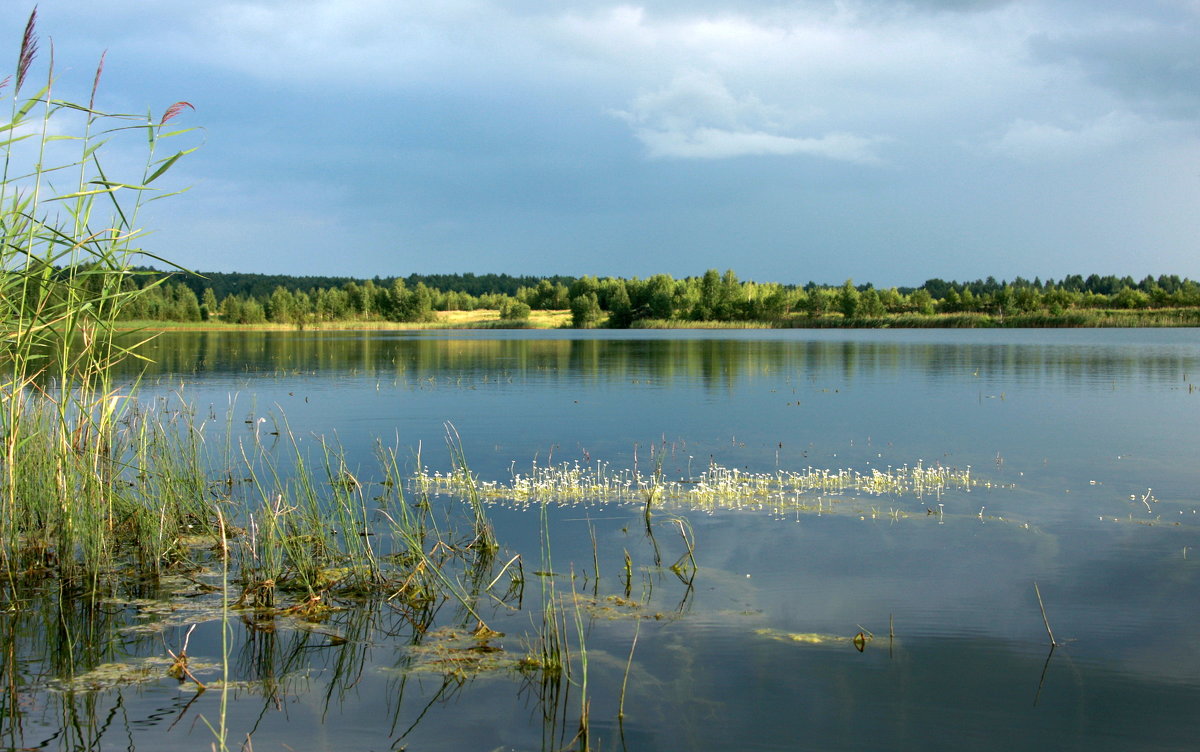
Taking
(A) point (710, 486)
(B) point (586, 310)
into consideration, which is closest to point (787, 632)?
(A) point (710, 486)

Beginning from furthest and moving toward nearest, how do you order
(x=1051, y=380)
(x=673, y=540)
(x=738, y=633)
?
(x=1051, y=380) → (x=673, y=540) → (x=738, y=633)

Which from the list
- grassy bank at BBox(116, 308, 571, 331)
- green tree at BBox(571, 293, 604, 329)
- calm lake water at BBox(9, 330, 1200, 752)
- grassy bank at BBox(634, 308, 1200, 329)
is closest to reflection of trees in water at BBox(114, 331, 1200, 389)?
calm lake water at BBox(9, 330, 1200, 752)

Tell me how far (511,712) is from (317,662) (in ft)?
5.26

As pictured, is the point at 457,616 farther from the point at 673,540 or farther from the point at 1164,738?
the point at 1164,738

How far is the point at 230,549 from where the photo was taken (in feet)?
26.8

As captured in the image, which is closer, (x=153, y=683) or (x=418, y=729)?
(x=418, y=729)

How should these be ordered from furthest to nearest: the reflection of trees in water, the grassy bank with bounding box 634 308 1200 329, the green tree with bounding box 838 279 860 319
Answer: the green tree with bounding box 838 279 860 319
the grassy bank with bounding box 634 308 1200 329
the reflection of trees in water

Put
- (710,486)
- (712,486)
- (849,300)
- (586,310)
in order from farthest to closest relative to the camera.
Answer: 1. (586,310)
2. (849,300)
3. (712,486)
4. (710,486)

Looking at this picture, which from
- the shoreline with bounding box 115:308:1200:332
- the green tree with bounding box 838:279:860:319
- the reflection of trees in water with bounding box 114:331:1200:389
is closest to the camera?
the reflection of trees in water with bounding box 114:331:1200:389

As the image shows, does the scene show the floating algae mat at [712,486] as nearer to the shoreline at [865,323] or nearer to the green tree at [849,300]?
the shoreline at [865,323]

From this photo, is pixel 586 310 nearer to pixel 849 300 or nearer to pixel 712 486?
pixel 849 300

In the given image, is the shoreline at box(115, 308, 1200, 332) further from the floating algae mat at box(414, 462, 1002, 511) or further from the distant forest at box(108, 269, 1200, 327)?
the floating algae mat at box(414, 462, 1002, 511)

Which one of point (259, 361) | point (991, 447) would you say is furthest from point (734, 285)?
point (991, 447)

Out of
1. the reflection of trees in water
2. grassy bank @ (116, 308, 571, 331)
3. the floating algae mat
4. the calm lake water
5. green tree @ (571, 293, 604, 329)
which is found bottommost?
the calm lake water
